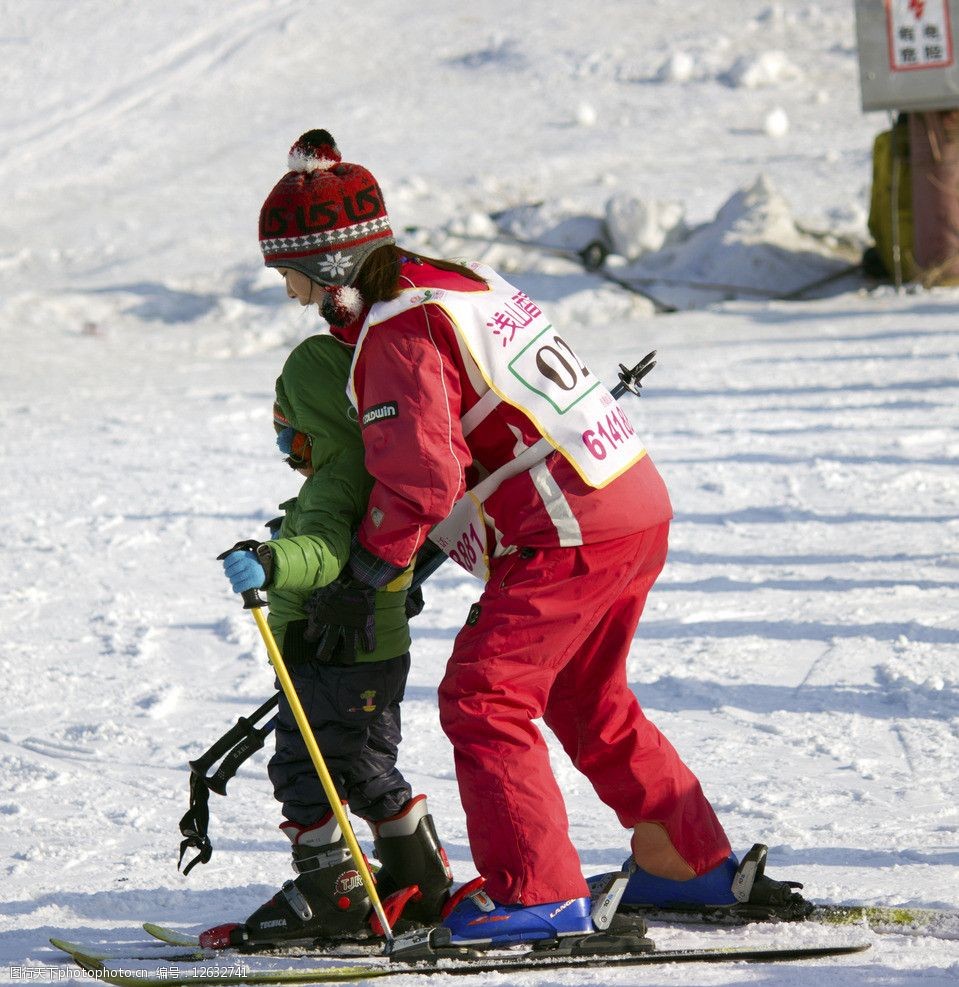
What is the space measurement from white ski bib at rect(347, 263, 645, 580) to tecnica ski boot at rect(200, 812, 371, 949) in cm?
68

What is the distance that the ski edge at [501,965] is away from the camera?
2.80 meters

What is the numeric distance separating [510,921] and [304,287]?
126 centimetres

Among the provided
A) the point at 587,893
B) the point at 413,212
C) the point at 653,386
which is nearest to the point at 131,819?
the point at 587,893

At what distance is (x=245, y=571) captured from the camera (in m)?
2.67

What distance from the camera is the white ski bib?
2.75 meters

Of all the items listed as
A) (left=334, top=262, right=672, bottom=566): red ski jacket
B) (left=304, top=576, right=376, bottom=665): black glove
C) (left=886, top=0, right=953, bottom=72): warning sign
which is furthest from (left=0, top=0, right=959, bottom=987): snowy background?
(left=886, top=0, right=953, bottom=72): warning sign

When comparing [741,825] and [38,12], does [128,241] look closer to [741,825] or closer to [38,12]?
[38,12]

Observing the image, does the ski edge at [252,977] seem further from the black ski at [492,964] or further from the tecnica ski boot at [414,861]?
the tecnica ski boot at [414,861]

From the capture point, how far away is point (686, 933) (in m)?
3.08

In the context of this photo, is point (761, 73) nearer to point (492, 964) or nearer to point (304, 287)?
point (304, 287)

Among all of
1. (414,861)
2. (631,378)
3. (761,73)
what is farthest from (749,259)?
(414,861)

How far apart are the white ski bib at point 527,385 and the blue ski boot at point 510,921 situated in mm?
647

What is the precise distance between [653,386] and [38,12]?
51.4 ft

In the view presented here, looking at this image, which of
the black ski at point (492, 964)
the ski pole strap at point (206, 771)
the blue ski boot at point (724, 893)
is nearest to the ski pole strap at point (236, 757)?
the ski pole strap at point (206, 771)
